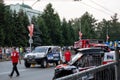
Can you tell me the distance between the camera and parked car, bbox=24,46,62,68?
2936 centimetres

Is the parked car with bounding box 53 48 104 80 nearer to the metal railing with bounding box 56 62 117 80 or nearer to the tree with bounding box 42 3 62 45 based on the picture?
the metal railing with bounding box 56 62 117 80

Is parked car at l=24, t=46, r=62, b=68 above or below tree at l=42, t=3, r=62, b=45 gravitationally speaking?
below

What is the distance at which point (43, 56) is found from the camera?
96.3ft

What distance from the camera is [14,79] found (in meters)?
19.5

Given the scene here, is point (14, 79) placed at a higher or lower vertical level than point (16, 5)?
lower

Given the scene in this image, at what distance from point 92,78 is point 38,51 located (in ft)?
77.9

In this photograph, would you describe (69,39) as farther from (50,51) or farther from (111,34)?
(50,51)

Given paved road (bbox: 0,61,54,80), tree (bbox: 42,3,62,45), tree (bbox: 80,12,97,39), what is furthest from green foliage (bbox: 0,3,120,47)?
paved road (bbox: 0,61,54,80)

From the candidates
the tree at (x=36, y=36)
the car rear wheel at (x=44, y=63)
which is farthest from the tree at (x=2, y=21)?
the car rear wheel at (x=44, y=63)

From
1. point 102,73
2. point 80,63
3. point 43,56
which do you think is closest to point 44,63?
point 43,56

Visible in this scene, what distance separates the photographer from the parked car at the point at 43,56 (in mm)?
29359

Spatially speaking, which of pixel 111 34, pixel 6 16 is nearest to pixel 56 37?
pixel 6 16

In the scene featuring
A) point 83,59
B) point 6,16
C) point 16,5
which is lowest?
point 83,59

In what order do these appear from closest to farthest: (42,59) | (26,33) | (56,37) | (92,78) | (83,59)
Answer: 1. (92,78)
2. (83,59)
3. (42,59)
4. (26,33)
5. (56,37)
